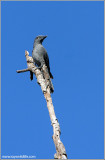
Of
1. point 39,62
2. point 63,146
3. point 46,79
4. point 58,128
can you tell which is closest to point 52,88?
point 46,79

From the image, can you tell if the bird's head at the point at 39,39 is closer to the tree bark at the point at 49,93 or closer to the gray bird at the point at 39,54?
the gray bird at the point at 39,54

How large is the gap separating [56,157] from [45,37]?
4633 mm

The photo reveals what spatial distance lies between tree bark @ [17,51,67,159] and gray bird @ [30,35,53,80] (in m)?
0.26

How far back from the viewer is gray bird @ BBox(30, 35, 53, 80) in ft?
33.4

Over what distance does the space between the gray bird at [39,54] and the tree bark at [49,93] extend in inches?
10.1

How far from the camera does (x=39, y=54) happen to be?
10266 millimetres

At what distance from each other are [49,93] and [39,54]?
6.51 feet

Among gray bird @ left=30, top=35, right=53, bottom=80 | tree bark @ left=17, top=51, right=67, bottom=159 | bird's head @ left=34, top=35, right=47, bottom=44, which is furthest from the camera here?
bird's head @ left=34, top=35, right=47, bottom=44

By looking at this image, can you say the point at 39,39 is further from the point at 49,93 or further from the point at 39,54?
the point at 49,93

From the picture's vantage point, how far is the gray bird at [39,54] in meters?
10.2

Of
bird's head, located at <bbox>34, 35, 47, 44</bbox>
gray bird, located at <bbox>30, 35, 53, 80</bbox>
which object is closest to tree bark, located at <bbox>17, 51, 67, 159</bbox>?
gray bird, located at <bbox>30, 35, 53, 80</bbox>

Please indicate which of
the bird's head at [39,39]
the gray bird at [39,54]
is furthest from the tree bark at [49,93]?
the bird's head at [39,39]

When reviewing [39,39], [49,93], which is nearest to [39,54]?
[39,39]

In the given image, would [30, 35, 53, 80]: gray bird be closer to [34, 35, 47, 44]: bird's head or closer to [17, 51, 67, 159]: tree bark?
[34, 35, 47, 44]: bird's head
